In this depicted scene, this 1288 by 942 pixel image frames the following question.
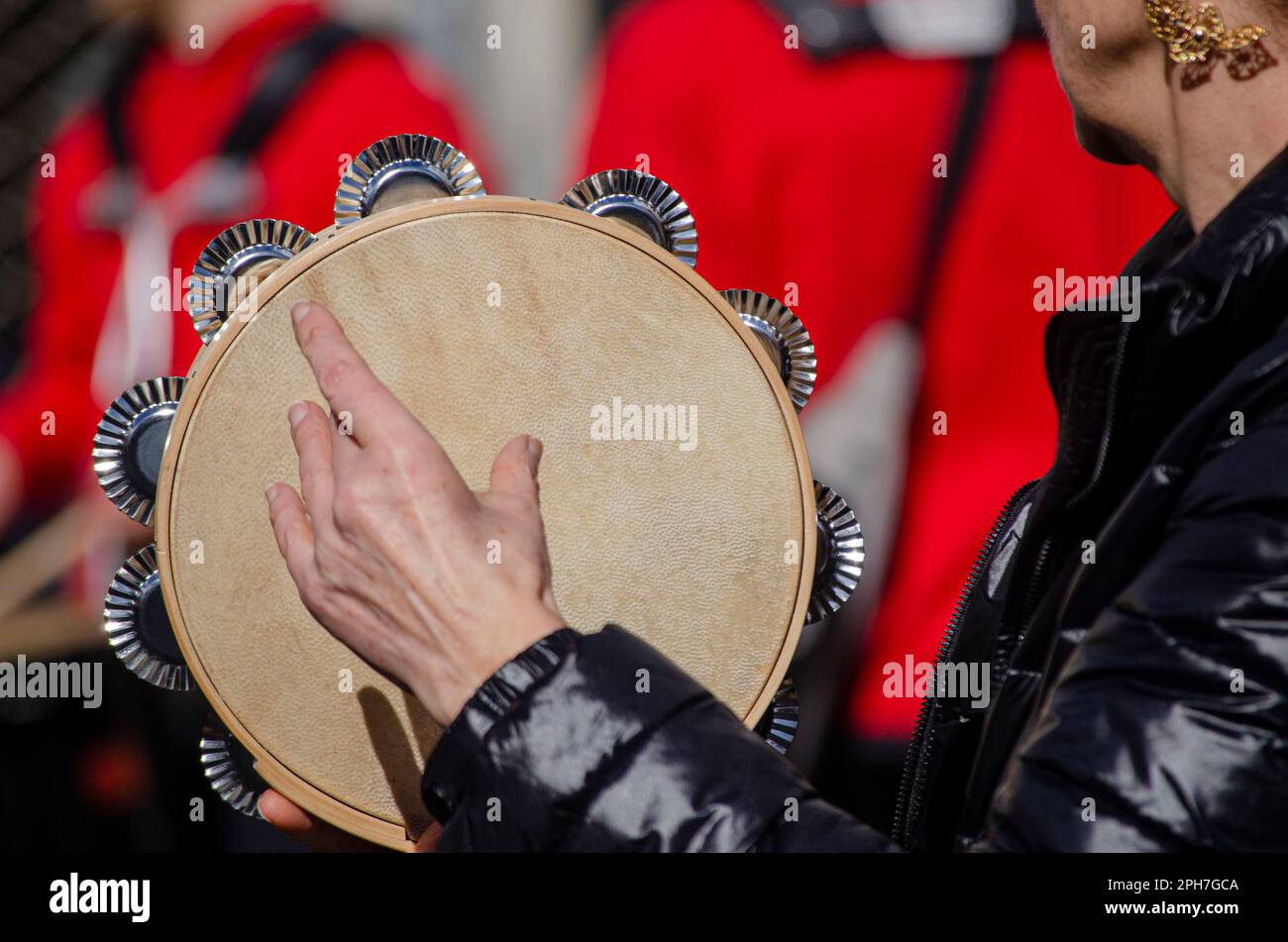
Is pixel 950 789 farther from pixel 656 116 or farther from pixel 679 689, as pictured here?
pixel 656 116

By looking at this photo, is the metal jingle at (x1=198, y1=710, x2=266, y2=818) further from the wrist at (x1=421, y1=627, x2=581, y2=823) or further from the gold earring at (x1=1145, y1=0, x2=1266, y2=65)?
the gold earring at (x1=1145, y1=0, x2=1266, y2=65)

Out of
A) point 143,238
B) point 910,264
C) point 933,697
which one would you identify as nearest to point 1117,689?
point 933,697

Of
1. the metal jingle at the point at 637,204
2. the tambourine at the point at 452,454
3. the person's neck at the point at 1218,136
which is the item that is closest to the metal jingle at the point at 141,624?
the tambourine at the point at 452,454

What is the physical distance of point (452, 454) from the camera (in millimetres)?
1155

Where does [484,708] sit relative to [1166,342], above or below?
below

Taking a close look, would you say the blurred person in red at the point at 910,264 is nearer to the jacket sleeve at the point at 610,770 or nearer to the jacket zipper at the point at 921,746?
the jacket zipper at the point at 921,746

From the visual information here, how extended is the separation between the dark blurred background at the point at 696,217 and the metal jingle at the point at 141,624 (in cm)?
142

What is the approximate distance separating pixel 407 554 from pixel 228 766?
39 cm

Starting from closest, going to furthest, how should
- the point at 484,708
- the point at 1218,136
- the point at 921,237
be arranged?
the point at 484,708, the point at 1218,136, the point at 921,237

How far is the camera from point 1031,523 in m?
1.13

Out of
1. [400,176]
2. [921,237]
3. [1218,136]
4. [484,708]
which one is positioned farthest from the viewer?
[921,237]

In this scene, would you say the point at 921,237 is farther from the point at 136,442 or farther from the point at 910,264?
the point at 136,442

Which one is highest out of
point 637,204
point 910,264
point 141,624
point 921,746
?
point 910,264
